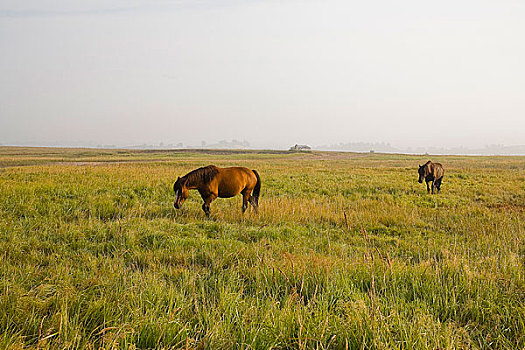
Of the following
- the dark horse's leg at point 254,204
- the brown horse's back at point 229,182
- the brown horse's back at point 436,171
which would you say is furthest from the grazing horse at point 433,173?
the brown horse's back at point 229,182

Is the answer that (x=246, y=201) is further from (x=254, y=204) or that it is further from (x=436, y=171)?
(x=436, y=171)

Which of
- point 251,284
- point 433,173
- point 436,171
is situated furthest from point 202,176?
point 436,171

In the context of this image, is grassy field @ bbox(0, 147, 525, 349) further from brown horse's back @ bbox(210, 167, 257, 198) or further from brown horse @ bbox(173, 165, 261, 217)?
brown horse's back @ bbox(210, 167, 257, 198)

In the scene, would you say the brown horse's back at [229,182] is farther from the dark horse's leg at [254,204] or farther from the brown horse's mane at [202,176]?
the dark horse's leg at [254,204]

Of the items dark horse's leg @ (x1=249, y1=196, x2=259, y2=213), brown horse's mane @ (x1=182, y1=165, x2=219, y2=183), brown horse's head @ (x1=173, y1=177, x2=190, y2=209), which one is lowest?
dark horse's leg @ (x1=249, y1=196, x2=259, y2=213)

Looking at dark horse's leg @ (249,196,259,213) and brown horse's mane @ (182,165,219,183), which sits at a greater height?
brown horse's mane @ (182,165,219,183)

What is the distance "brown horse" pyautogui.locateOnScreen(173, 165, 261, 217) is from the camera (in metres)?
9.27

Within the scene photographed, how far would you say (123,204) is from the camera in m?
10.6

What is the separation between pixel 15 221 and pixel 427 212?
487 inches

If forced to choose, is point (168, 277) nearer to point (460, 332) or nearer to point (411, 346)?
point (411, 346)

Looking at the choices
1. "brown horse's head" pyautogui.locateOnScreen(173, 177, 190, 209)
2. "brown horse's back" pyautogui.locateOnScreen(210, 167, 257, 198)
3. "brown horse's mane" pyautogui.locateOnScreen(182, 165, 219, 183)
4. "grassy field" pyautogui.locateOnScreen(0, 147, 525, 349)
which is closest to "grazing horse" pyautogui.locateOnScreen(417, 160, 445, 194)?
"grassy field" pyautogui.locateOnScreen(0, 147, 525, 349)

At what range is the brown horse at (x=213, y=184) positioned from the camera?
30.4 feet

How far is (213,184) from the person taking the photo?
371 inches

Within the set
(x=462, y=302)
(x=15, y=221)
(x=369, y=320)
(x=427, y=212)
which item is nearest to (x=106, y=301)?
(x=369, y=320)
